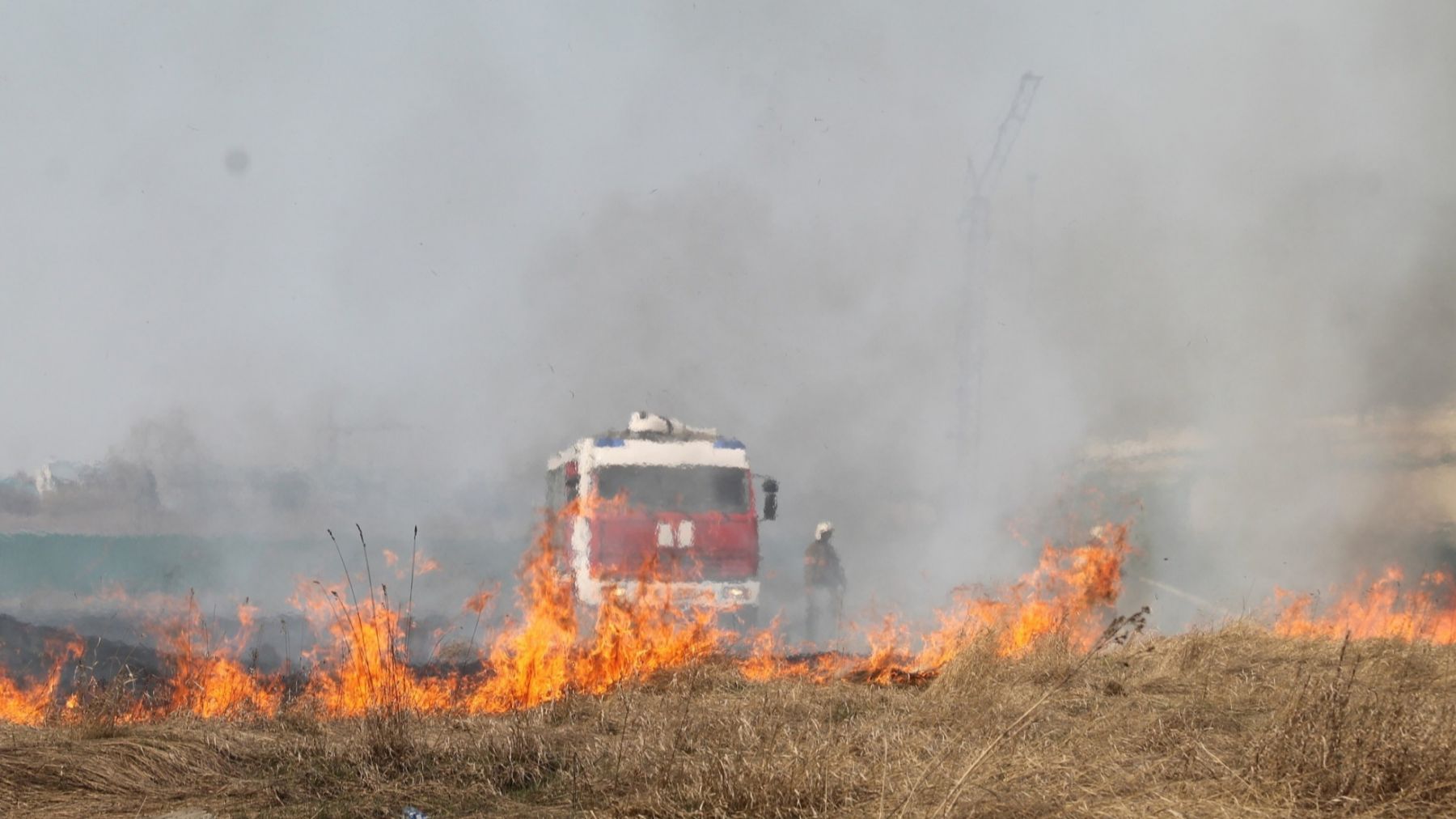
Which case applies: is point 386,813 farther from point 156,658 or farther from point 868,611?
point 868,611

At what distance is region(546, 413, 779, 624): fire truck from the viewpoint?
13375 mm

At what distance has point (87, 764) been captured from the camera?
504cm

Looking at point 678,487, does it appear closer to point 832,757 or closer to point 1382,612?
point 832,757

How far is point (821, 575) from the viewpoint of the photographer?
53.0 feet

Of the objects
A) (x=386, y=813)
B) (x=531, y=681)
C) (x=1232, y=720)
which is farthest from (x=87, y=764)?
(x=1232, y=720)

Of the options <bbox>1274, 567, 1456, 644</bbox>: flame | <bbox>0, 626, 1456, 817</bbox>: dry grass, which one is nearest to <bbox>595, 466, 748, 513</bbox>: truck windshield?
<bbox>0, 626, 1456, 817</bbox>: dry grass

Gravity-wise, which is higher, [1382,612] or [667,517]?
[667,517]

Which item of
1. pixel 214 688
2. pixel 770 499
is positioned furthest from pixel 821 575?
pixel 214 688

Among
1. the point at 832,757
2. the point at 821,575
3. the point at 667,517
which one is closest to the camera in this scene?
the point at 832,757

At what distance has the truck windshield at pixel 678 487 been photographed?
13680 mm

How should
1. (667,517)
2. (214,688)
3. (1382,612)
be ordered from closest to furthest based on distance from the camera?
(214,688) → (667,517) → (1382,612)

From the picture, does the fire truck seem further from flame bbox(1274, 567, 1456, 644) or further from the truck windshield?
flame bbox(1274, 567, 1456, 644)

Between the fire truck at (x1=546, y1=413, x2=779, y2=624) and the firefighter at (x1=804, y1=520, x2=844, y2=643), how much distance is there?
2.21 metres

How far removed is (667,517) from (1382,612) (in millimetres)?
9835
